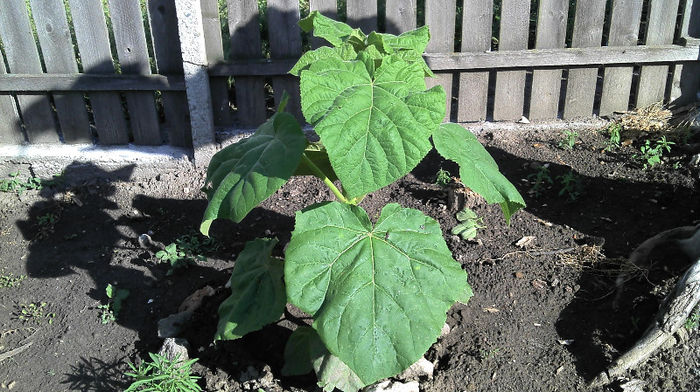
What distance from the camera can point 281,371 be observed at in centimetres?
325

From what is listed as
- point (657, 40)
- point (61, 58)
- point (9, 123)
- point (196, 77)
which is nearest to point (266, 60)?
point (196, 77)

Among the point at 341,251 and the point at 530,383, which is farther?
the point at 530,383

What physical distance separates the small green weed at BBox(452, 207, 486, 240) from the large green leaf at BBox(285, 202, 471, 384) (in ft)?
4.45

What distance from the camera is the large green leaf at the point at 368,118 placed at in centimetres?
238

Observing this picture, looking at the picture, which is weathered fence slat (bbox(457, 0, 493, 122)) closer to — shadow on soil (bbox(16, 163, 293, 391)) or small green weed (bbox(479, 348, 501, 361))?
shadow on soil (bbox(16, 163, 293, 391))

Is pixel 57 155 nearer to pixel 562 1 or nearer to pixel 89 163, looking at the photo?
pixel 89 163

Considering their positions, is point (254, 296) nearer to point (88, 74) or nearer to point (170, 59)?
point (170, 59)

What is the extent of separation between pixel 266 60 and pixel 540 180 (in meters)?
2.14

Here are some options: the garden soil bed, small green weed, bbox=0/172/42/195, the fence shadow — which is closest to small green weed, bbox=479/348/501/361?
the garden soil bed

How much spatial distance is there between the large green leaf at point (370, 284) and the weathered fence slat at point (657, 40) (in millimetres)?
3388

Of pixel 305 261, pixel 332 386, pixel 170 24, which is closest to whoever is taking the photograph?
pixel 305 261

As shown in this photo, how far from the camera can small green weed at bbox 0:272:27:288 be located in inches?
163

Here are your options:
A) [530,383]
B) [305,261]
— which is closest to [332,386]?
[305,261]

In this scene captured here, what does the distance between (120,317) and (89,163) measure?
1719mm
